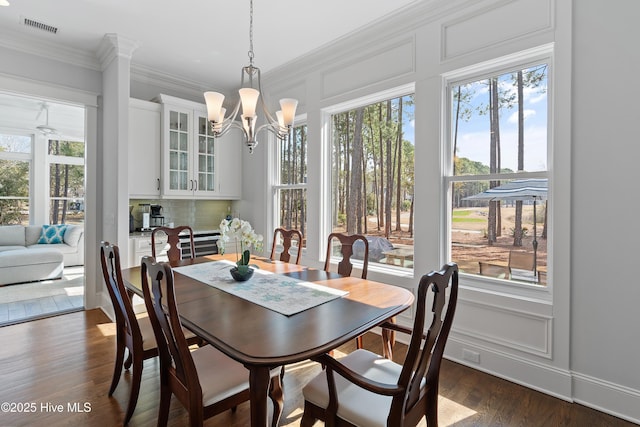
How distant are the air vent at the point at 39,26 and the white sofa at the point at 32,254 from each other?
11.1 feet

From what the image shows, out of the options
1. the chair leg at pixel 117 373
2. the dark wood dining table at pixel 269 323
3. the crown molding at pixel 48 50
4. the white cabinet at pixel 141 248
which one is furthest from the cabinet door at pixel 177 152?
the chair leg at pixel 117 373

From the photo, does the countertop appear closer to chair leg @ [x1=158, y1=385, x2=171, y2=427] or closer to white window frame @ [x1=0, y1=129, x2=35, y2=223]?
chair leg @ [x1=158, y1=385, x2=171, y2=427]

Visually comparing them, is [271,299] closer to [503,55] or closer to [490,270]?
[490,270]

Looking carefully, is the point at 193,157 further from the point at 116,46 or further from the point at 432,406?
the point at 432,406

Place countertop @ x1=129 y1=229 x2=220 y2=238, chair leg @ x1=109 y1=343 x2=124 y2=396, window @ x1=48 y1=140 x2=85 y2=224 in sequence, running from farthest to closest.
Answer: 1. window @ x1=48 y1=140 x2=85 y2=224
2. countertop @ x1=129 y1=229 x2=220 y2=238
3. chair leg @ x1=109 y1=343 x2=124 y2=396

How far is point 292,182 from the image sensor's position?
4.37m

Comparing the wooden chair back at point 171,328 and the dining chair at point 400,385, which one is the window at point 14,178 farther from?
the dining chair at point 400,385

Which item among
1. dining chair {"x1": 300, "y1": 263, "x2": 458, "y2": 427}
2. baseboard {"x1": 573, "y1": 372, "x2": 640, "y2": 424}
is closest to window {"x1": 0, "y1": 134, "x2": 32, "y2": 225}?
dining chair {"x1": 300, "y1": 263, "x2": 458, "y2": 427}

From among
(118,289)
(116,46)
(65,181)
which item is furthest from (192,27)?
(65,181)

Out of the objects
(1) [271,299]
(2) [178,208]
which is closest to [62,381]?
(1) [271,299]

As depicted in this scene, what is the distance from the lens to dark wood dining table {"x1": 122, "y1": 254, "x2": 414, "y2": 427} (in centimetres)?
122

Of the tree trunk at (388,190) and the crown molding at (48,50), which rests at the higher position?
the crown molding at (48,50)

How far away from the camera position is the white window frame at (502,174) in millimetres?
2333

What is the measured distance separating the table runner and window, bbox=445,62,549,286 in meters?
1.42
